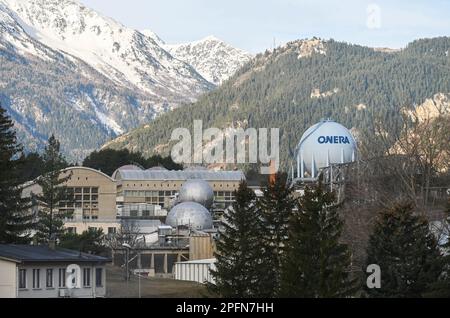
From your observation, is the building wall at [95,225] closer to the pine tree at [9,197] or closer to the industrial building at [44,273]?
the pine tree at [9,197]

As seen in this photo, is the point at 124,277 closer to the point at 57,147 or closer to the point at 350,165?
the point at 350,165

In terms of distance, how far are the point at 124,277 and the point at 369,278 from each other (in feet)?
129

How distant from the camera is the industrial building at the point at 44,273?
63.9m

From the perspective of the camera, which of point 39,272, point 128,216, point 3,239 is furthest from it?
point 128,216

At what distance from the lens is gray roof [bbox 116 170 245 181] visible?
18725 cm

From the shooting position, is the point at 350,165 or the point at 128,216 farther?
the point at 128,216

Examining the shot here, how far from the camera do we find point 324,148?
119250 mm

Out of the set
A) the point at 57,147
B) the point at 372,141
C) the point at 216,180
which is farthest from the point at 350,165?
the point at 216,180

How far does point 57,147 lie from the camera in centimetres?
12206

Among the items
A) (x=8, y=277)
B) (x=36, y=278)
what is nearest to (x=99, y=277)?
(x=36, y=278)

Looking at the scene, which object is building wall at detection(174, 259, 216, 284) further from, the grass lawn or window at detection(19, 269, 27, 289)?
window at detection(19, 269, 27, 289)

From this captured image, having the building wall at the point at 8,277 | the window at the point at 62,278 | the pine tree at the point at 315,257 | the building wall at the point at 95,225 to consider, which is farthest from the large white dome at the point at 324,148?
the pine tree at the point at 315,257

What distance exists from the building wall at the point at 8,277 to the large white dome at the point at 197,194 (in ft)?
292

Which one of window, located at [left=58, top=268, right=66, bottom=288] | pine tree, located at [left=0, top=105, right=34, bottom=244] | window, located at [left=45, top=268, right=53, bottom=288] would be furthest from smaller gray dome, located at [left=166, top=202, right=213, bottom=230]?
window, located at [left=45, top=268, right=53, bottom=288]
